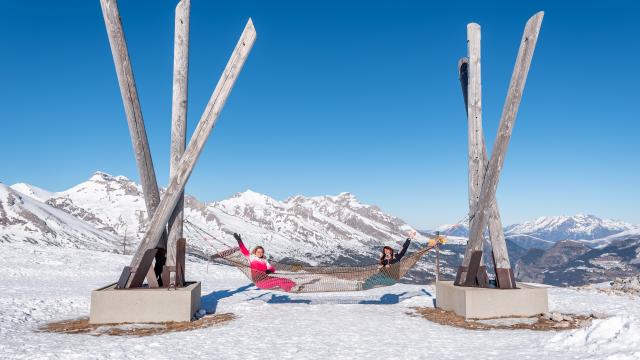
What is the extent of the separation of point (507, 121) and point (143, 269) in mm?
8000

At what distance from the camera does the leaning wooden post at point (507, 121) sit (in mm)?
10047

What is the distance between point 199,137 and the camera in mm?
9648

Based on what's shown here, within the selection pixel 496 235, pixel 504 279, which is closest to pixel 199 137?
pixel 496 235

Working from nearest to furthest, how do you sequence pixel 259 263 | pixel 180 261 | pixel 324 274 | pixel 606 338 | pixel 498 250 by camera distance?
pixel 606 338 → pixel 180 261 → pixel 498 250 → pixel 324 274 → pixel 259 263

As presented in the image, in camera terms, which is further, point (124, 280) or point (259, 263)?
point (259, 263)

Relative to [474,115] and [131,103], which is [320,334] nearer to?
[131,103]

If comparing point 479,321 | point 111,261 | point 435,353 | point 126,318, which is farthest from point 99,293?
point 111,261

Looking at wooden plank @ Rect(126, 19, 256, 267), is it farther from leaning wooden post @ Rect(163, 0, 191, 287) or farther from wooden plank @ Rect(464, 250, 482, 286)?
wooden plank @ Rect(464, 250, 482, 286)

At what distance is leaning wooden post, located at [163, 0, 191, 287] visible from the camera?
10.1m

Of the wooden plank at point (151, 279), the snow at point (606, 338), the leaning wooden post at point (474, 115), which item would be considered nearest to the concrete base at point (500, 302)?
the leaning wooden post at point (474, 115)

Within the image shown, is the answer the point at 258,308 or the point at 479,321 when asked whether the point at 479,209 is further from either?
the point at 258,308

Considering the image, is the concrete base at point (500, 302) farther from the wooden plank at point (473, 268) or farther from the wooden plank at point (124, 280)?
the wooden plank at point (124, 280)

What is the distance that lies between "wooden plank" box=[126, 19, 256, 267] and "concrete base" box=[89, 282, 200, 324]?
0.74m

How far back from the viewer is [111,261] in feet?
76.3
